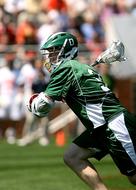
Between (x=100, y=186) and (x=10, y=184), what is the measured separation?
265 centimetres

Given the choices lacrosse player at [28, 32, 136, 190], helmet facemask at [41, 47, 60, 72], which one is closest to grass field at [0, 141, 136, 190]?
lacrosse player at [28, 32, 136, 190]

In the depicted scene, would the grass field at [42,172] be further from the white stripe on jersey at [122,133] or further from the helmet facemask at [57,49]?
the helmet facemask at [57,49]

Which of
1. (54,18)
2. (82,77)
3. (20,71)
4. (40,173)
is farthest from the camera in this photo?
(54,18)

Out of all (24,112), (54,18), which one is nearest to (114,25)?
(54,18)

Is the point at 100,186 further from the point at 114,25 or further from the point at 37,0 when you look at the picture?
the point at 37,0

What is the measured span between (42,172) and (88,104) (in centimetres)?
419

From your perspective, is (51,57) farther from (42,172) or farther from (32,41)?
(32,41)

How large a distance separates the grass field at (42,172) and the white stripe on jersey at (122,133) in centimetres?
236

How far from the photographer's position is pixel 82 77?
22.7ft

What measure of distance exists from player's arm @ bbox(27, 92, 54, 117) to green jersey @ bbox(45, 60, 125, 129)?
123 millimetres

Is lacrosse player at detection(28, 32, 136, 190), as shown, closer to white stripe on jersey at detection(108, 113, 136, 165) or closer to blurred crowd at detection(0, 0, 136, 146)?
white stripe on jersey at detection(108, 113, 136, 165)

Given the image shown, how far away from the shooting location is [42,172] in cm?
1101

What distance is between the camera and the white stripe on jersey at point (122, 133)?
6.95m

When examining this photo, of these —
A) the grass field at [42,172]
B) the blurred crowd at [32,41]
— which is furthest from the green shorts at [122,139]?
the blurred crowd at [32,41]
